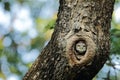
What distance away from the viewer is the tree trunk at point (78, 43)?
2.24 metres

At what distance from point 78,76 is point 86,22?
0.30m

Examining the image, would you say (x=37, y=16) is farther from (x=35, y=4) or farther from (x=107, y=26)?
(x=107, y=26)

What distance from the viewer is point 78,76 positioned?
2266mm

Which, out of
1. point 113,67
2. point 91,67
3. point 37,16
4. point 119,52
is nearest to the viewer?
point 91,67

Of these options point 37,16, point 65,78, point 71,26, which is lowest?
point 65,78

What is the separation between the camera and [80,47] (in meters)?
2.23

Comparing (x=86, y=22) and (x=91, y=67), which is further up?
(x=86, y=22)

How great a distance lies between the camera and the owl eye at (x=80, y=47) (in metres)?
2.23

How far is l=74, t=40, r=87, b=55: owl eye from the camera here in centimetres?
223

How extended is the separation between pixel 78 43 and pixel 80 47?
0.10 feet

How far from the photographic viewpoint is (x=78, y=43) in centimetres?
225

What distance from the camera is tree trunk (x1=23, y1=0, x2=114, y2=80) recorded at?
224cm

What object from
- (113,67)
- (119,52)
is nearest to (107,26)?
(113,67)

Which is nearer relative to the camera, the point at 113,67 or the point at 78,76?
the point at 78,76
